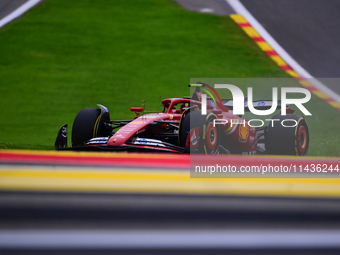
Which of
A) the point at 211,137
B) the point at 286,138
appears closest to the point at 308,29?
the point at 286,138

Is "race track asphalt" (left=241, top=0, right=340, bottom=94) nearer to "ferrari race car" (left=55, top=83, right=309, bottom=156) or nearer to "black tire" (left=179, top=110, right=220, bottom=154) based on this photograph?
"ferrari race car" (left=55, top=83, right=309, bottom=156)

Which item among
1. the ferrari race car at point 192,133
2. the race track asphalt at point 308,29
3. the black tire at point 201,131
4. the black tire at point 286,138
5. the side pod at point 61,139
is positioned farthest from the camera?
the race track asphalt at point 308,29

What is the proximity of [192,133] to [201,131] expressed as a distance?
10cm

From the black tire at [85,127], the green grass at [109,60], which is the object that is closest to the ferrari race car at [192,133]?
the black tire at [85,127]

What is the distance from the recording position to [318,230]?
5.87 ft

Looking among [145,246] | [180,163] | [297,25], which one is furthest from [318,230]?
[297,25]

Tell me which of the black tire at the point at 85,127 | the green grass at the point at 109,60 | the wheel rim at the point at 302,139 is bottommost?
the wheel rim at the point at 302,139

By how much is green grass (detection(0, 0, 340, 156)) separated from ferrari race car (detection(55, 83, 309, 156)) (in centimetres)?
192

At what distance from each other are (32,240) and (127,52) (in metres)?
10.9

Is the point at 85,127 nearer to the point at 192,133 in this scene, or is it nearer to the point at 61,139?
the point at 61,139

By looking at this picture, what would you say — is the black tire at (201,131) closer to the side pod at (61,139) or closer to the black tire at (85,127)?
the black tire at (85,127)

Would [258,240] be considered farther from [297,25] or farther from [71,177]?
[297,25]

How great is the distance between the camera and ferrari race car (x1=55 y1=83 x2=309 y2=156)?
185 inches

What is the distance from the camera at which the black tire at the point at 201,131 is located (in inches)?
181
